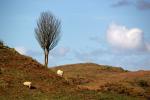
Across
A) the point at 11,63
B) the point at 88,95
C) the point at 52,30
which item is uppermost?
the point at 52,30

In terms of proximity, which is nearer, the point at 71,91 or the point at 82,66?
the point at 71,91

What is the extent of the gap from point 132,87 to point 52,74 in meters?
7.47

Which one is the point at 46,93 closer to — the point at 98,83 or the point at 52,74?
the point at 52,74

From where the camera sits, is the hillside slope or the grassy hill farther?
the hillside slope

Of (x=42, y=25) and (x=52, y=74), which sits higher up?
(x=42, y=25)

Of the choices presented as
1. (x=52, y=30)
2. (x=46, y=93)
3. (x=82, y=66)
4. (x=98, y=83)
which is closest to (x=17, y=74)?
(x=46, y=93)

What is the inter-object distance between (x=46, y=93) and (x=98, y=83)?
10847 millimetres

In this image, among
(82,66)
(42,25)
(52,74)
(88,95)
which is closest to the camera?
(88,95)

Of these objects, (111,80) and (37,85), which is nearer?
(37,85)

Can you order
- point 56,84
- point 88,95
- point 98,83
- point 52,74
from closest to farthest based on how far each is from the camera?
point 88,95
point 56,84
point 52,74
point 98,83

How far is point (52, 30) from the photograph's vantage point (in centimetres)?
5159

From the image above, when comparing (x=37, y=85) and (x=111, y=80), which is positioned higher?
(x=111, y=80)

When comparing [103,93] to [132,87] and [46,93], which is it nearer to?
[46,93]

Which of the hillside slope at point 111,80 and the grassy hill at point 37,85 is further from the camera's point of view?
the hillside slope at point 111,80
